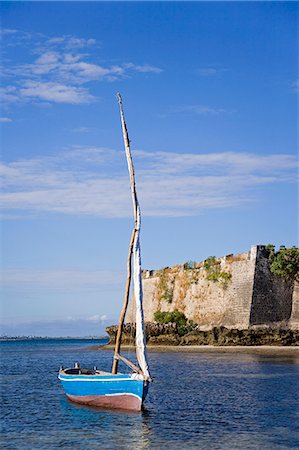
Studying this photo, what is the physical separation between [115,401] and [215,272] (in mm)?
50275

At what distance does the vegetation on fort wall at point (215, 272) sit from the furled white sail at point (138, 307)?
46701 mm

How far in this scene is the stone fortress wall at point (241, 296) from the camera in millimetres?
69938

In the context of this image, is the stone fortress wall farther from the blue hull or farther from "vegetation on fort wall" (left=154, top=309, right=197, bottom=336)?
the blue hull

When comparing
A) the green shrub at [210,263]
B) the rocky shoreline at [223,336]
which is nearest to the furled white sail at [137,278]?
the rocky shoreline at [223,336]

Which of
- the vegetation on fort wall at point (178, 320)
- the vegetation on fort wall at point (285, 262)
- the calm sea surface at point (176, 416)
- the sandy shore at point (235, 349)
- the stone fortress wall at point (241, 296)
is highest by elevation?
the vegetation on fort wall at point (285, 262)

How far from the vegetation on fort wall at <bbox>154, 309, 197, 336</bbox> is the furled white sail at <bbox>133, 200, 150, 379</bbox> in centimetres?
4981

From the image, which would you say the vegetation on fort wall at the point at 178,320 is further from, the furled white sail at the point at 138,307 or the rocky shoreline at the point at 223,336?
the furled white sail at the point at 138,307

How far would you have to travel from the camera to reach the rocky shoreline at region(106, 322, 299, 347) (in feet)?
221

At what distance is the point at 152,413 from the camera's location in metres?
28.4

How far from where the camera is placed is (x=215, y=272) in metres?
78.1

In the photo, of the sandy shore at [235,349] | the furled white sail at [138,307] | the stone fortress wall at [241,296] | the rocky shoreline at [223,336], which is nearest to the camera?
the furled white sail at [138,307]

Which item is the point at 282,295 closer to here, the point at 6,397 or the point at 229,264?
the point at 229,264

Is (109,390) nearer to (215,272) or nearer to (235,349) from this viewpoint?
(235,349)

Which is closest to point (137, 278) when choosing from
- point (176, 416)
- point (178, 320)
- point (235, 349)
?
point (176, 416)
